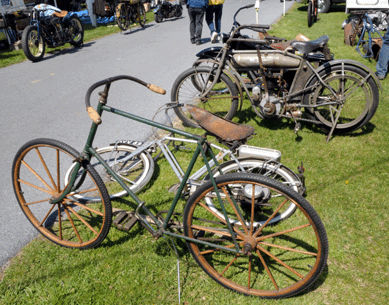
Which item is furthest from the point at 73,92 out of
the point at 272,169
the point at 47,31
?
the point at 272,169

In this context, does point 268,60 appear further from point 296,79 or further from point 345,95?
point 345,95

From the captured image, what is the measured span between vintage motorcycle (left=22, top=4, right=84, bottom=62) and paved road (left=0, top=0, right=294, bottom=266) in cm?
33

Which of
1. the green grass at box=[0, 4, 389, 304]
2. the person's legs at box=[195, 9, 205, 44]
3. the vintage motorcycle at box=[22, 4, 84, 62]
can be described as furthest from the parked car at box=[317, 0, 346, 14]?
the green grass at box=[0, 4, 389, 304]

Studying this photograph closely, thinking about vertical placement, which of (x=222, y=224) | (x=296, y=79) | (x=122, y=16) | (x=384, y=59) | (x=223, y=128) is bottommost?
(x=384, y=59)

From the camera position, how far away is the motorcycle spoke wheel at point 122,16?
1192cm

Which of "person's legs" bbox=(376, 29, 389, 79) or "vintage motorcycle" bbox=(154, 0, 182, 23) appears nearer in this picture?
"person's legs" bbox=(376, 29, 389, 79)

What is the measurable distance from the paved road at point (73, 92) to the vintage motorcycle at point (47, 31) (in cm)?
33

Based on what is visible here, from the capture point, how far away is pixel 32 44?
8.95 meters

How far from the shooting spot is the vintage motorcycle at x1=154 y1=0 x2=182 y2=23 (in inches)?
537

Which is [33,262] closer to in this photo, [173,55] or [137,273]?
[137,273]

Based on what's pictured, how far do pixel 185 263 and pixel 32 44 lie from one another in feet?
28.9

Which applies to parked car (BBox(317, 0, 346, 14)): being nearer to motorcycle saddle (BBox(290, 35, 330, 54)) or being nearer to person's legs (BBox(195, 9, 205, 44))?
person's legs (BBox(195, 9, 205, 44))

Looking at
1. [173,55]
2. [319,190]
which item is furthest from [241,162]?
[173,55]

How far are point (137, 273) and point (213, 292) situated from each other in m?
0.66
